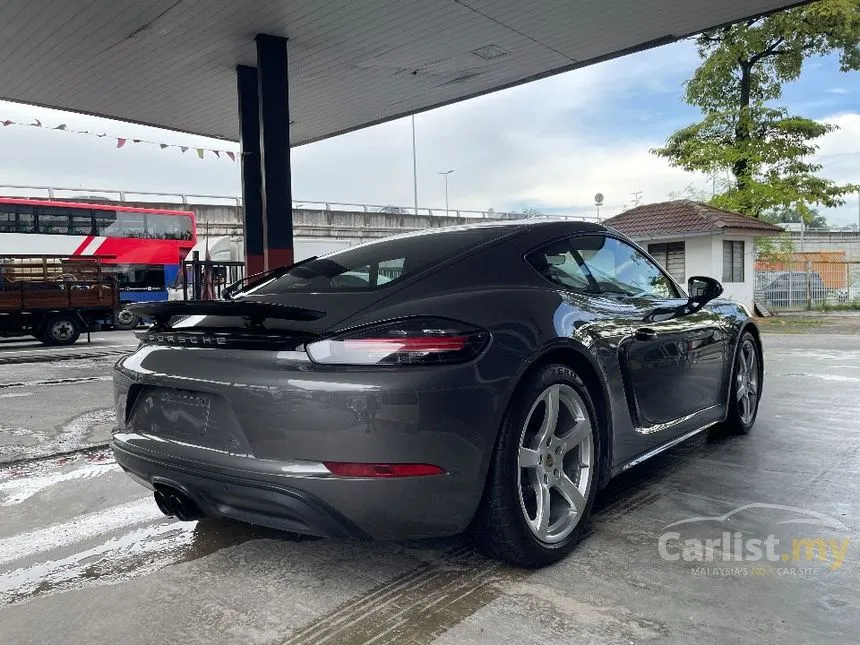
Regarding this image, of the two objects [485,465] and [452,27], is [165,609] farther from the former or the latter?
[452,27]

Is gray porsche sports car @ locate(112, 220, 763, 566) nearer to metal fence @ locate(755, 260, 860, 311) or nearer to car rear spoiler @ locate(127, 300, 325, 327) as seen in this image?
car rear spoiler @ locate(127, 300, 325, 327)

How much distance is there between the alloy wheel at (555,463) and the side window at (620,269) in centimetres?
72

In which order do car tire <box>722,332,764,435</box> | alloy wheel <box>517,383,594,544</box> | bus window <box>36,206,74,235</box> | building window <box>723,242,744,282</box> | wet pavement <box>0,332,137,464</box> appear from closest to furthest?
alloy wheel <box>517,383,594,544</box>
car tire <box>722,332,764,435</box>
wet pavement <box>0,332,137,464</box>
bus window <box>36,206,74,235</box>
building window <box>723,242,744,282</box>

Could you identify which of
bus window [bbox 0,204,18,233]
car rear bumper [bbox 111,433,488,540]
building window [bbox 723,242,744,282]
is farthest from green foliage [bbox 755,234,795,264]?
bus window [bbox 0,204,18,233]

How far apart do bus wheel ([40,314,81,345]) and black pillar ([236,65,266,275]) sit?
650 centimetres

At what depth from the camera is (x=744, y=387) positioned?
14.9ft

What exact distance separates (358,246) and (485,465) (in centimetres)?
154

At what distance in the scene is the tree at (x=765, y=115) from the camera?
21367 millimetres

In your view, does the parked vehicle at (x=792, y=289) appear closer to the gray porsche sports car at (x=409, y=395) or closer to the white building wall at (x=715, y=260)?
the white building wall at (x=715, y=260)

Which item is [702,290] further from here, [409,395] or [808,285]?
[808,285]

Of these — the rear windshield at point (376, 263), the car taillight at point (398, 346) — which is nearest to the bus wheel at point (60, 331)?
the rear windshield at point (376, 263)

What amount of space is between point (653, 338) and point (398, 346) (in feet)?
5.21

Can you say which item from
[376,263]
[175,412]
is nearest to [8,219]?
[376,263]

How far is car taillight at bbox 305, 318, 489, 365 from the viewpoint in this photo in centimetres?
211
